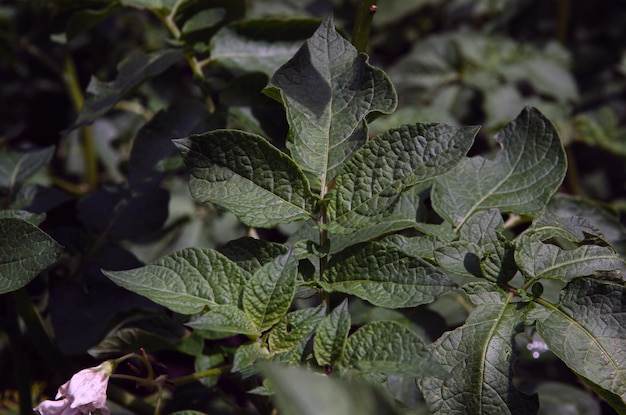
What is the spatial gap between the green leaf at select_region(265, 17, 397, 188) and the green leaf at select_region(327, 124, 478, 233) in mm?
25

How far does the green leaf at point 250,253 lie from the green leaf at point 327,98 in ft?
0.35

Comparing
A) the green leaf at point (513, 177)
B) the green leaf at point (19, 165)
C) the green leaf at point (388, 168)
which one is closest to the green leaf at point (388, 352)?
the green leaf at point (388, 168)

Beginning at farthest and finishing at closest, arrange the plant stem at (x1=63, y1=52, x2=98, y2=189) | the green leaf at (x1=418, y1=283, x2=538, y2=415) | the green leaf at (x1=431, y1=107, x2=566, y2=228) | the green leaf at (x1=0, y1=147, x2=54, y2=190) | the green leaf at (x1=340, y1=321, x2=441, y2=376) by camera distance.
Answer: the plant stem at (x1=63, y1=52, x2=98, y2=189), the green leaf at (x1=0, y1=147, x2=54, y2=190), the green leaf at (x1=431, y1=107, x2=566, y2=228), the green leaf at (x1=418, y1=283, x2=538, y2=415), the green leaf at (x1=340, y1=321, x2=441, y2=376)

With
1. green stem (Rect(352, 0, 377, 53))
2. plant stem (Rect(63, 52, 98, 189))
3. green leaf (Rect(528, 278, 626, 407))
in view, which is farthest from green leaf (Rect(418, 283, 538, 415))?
plant stem (Rect(63, 52, 98, 189))

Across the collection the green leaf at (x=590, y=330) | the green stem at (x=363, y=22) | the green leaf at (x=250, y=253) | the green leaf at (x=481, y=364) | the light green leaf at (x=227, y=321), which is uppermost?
the green stem at (x=363, y=22)

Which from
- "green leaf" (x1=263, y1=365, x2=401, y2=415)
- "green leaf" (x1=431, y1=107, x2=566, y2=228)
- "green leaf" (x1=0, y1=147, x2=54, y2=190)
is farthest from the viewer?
"green leaf" (x1=0, y1=147, x2=54, y2=190)

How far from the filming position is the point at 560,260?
803 millimetres

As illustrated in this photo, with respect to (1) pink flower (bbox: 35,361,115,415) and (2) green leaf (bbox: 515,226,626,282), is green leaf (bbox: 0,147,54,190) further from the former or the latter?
(2) green leaf (bbox: 515,226,626,282)

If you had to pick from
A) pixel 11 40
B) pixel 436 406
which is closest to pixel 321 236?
pixel 436 406

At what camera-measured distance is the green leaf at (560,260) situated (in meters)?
0.79

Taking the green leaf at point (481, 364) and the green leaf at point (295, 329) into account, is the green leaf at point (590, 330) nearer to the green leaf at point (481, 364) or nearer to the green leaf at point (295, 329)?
the green leaf at point (481, 364)

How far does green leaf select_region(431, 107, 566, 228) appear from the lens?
90 cm

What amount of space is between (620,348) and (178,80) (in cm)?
132

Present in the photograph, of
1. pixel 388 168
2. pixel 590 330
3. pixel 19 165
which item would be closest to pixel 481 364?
pixel 590 330
